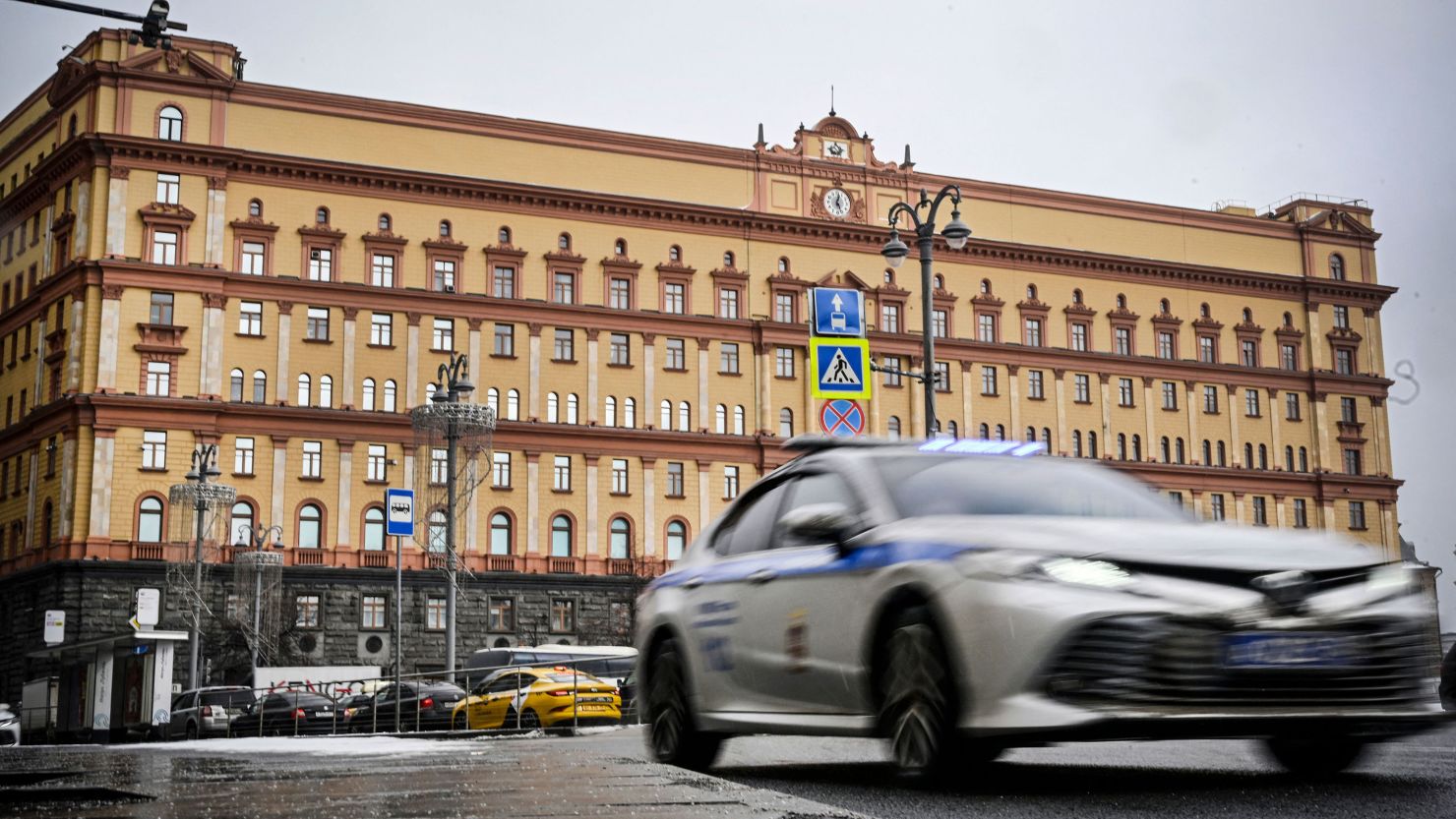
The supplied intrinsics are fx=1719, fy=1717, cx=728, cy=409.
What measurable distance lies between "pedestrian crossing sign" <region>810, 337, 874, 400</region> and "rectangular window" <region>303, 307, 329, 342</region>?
50.1m

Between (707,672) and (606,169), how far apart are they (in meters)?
67.4

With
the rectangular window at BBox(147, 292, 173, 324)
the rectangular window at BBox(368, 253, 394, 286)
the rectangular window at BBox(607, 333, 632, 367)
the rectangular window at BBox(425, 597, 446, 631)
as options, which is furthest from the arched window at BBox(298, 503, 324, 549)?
the rectangular window at BBox(607, 333, 632, 367)

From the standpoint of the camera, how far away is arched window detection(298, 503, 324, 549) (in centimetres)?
6619

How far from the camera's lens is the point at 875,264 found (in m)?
79.2

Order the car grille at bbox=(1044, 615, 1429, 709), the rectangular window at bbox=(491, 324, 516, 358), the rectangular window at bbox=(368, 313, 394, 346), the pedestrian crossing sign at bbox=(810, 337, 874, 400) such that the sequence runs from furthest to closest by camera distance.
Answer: the rectangular window at bbox=(491, 324, 516, 358), the rectangular window at bbox=(368, 313, 394, 346), the pedestrian crossing sign at bbox=(810, 337, 874, 400), the car grille at bbox=(1044, 615, 1429, 709)

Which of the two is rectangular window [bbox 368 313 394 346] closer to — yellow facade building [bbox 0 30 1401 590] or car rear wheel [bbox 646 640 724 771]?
yellow facade building [bbox 0 30 1401 590]

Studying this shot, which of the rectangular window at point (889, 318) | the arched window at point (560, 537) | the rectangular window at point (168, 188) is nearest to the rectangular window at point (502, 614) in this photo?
the arched window at point (560, 537)

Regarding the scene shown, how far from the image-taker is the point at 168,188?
6675 centimetres

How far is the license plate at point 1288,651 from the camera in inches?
232

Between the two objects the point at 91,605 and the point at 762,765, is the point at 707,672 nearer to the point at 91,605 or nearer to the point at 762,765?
the point at 762,765

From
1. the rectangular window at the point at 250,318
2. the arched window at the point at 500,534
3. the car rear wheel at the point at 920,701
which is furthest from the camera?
Result: the arched window at the point at 500,534

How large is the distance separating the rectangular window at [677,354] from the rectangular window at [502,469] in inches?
349

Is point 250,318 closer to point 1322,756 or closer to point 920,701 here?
point 920,701

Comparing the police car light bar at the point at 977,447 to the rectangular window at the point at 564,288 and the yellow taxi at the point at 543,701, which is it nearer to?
the yellow taxi at the point at 543,701
